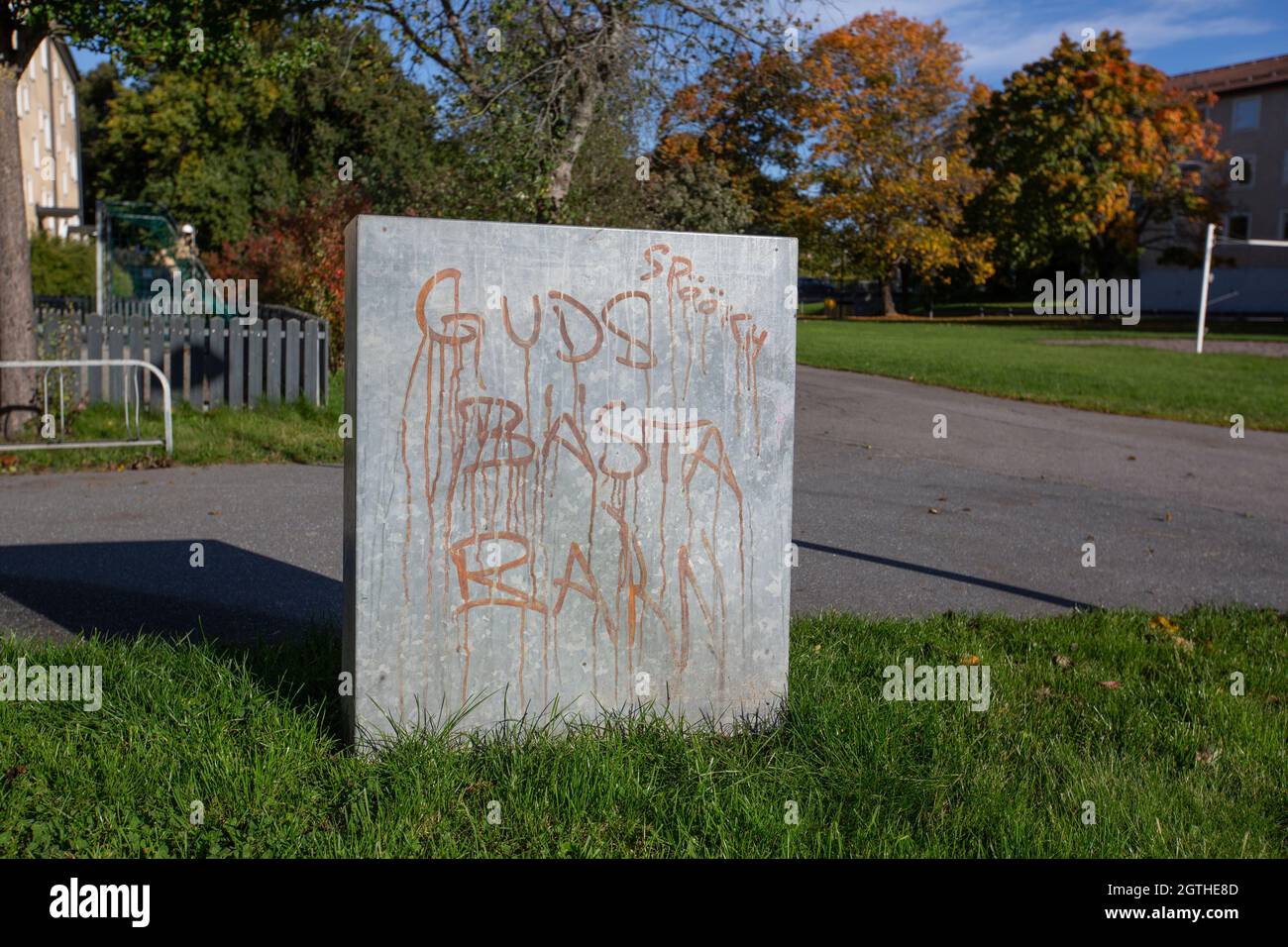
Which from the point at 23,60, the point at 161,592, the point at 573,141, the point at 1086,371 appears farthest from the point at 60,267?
the point at 161,592

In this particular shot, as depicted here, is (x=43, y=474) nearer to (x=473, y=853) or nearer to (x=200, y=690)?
(x=200, y=690)

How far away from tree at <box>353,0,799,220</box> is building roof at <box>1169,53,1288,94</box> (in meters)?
51.0

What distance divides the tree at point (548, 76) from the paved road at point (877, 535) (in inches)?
178

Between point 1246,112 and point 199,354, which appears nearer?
point 199,354

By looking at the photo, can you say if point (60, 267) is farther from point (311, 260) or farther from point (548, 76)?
point (548, 76)

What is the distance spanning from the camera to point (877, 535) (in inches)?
326

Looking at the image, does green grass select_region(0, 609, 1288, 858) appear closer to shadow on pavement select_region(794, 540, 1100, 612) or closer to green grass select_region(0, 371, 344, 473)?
shadow on pavement select_region(794, 540, 1100, 612)

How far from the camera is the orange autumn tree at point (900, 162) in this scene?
3931 centimetres

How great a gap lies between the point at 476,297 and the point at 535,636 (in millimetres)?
1129

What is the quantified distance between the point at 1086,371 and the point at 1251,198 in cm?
4206

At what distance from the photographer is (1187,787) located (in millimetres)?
3918

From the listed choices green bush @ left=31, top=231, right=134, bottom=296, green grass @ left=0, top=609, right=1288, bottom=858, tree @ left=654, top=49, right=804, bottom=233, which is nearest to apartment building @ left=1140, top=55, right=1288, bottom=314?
tree @ left=654, top=49, right=804, bottom=233

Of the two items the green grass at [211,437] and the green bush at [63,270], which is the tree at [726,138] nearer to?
the green grass at [211,437]
